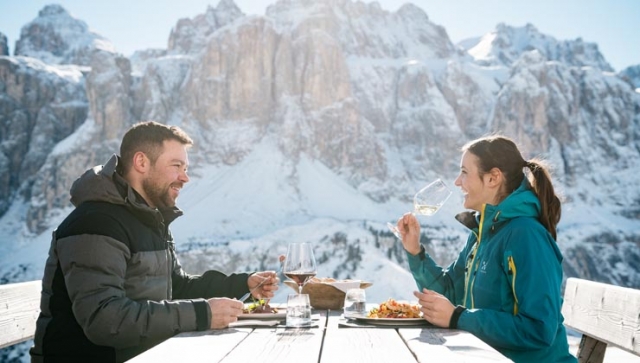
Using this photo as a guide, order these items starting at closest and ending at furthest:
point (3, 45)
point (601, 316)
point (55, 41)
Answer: point (601, 316)
point (3, 45)
point (55, 41)

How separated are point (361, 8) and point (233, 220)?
58.0 m

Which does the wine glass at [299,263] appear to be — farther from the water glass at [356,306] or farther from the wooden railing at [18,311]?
the wooden railing at [18,311]

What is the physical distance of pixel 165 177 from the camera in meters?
3.78

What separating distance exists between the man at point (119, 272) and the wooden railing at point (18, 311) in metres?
0.48

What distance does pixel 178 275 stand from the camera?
4246mm

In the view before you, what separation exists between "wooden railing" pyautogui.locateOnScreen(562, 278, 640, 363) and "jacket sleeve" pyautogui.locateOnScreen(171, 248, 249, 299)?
212cm

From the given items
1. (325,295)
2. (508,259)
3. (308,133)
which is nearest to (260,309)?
(325,295)

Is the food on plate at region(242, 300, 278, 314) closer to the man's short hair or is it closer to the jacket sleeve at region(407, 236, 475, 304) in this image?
the man's short hair

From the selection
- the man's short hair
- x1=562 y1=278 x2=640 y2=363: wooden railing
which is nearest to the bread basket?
the man's short hair

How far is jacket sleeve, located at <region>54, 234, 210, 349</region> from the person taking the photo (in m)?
2.90

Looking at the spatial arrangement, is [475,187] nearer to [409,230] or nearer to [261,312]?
[409,230]

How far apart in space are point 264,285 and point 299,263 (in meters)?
0.83

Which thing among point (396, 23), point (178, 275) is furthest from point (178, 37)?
point (178, 275)

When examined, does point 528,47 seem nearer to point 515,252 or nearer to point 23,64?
point 23,64
